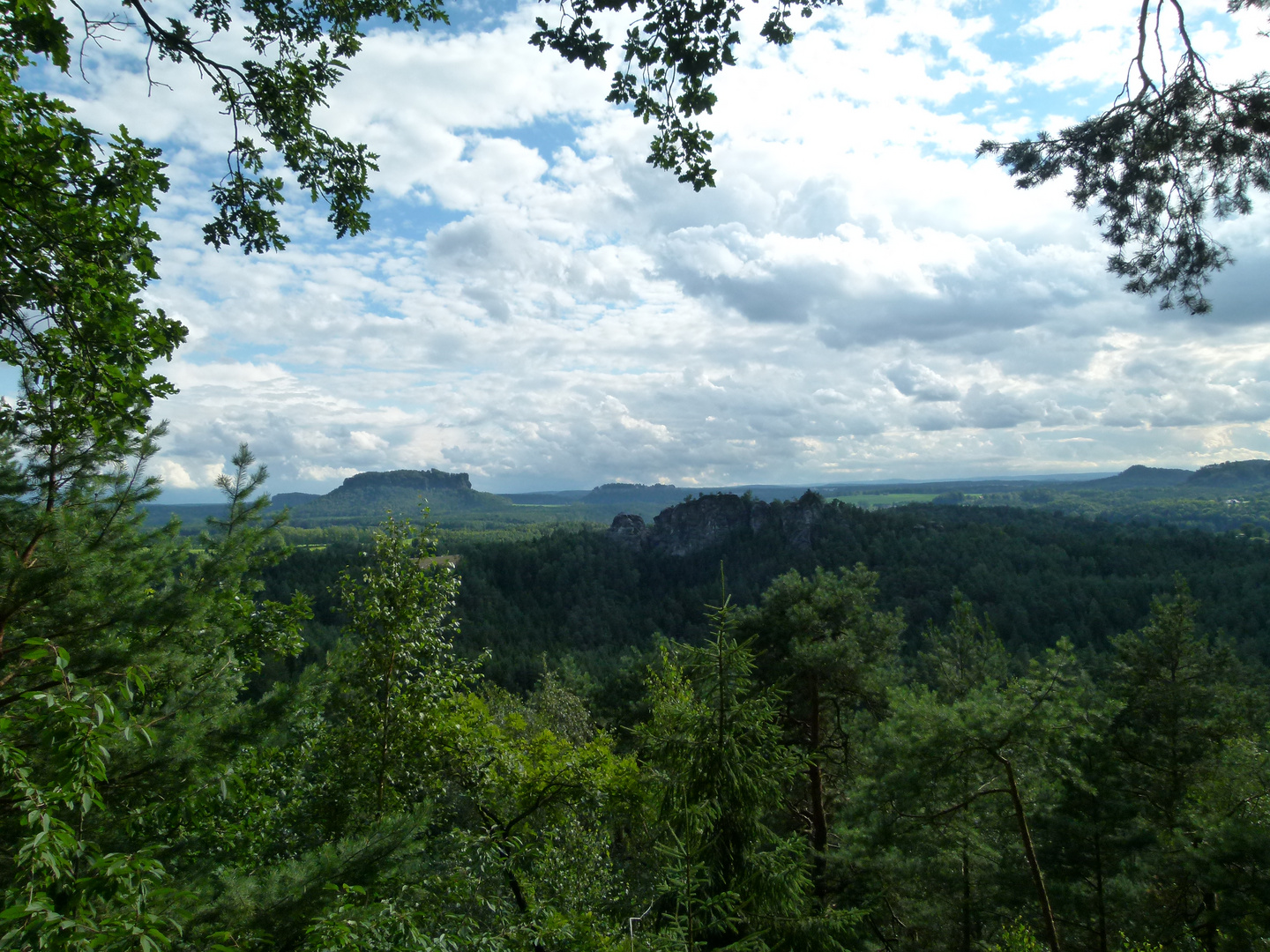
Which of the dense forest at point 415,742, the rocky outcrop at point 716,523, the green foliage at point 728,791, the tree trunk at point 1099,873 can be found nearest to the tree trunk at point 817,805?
the dense forest at point 415,742

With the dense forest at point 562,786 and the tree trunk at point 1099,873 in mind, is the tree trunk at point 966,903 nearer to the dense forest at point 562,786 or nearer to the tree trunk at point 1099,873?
the dense forest at point 562,786

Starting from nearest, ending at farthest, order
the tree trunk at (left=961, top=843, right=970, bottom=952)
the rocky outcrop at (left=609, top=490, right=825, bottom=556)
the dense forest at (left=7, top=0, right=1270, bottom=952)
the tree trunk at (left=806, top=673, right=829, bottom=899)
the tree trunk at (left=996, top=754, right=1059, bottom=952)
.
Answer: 1. the dense forest at (left=7, top=0, right=1270, bottom=952)
2. the tree trunk at (left=996, top=754, right=1059, bottom=952)
3. the tree trunk at (left=961, top=843, right=970, bottom=952)
4. the tree trunk at (left=806, top=673, right=829, bottom=899)
5. the rocky outcrop at (left=609, top=490, right=825, bottom=556)

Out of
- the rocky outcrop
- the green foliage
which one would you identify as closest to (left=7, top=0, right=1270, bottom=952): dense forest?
the green foliage

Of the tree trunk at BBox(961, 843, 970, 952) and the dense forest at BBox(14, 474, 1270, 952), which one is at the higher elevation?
the dense forest at BBox(14, 474, 1270, 952)

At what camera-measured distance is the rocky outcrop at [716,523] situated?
111m

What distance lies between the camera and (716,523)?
125m

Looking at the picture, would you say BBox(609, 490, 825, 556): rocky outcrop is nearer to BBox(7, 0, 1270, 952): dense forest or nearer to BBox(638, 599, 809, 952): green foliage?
BBox(7, 0, 1270, 952): dense forest

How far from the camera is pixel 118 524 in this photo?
5359mm

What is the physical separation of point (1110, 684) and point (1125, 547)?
9493 cm

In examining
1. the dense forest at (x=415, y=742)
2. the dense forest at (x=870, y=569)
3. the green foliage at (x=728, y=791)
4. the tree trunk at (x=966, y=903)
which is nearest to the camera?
the dense forest at (x=415, y=742)

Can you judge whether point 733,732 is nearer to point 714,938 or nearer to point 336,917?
point 336,917

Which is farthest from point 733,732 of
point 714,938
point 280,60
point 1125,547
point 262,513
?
point 1125,547

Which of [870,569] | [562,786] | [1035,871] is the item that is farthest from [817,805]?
[870,569]

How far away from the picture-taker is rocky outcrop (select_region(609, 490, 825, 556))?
364 feet
